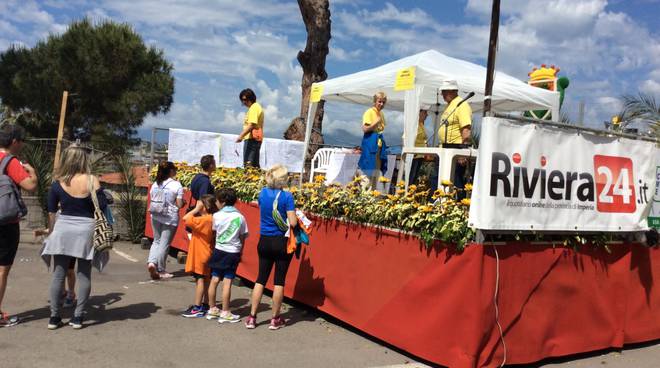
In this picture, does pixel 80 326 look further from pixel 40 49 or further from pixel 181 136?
pixel 40 49

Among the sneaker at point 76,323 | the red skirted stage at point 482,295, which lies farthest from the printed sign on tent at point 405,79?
the sneaker at point 76,323

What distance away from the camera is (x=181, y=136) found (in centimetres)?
1198

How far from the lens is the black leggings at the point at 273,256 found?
5.88 meters

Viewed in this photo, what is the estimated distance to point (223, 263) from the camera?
20.0ft

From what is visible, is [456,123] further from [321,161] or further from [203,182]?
[321,161]

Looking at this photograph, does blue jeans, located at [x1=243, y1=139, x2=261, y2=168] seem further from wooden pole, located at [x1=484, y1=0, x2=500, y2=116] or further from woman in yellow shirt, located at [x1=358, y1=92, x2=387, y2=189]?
wooden pole, located at [x1=484, y1=0, x2=500, y2=116]

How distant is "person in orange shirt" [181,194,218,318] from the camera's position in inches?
251

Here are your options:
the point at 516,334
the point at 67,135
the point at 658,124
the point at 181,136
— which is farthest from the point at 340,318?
the point at 67,135

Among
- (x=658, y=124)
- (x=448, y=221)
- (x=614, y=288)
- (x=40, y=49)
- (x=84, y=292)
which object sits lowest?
(x=84, y=292)

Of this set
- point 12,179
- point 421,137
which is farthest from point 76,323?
point 421,137

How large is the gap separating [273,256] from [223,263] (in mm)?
571

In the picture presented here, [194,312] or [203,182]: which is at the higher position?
[203,182]

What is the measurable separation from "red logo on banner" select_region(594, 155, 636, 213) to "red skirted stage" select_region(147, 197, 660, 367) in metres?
0.44

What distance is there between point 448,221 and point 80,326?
11.8ft
